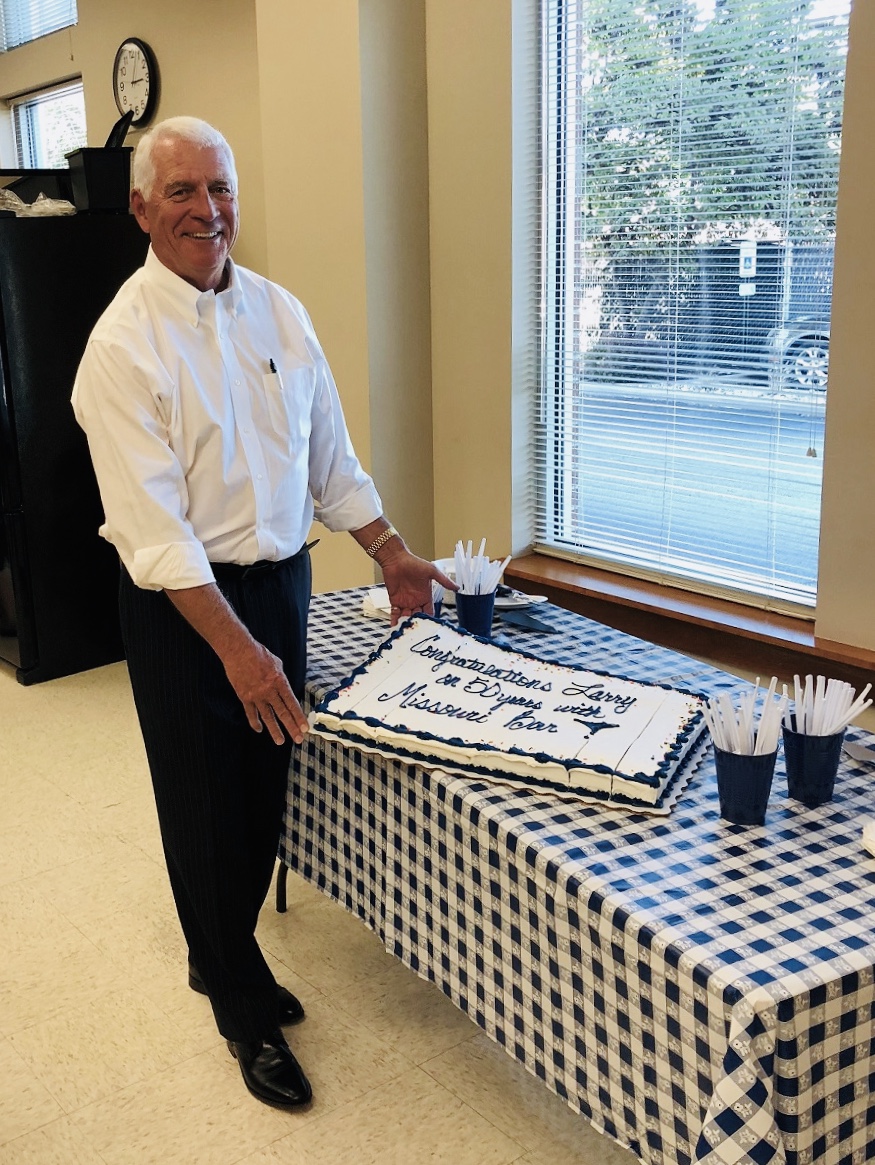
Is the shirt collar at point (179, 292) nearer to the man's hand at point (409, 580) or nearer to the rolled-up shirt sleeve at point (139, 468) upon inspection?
the rolled-up shirt sleeve at point (139, 468)

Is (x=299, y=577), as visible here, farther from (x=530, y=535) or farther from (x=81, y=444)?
(x=81, y=444)

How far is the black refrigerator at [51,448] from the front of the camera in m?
3.93

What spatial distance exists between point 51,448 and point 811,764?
3.25 metres

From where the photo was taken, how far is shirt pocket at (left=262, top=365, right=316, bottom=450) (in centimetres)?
195

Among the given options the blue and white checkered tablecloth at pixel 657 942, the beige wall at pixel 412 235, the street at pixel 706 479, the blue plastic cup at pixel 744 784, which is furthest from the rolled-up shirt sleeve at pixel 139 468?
the beige wall at pixel 412 235

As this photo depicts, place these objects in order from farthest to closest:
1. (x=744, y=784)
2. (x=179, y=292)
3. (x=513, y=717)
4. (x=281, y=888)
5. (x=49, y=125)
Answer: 1. (x=49, y=125)
2. (x=281, y=888)
3. (x=179, y=292)
4. (x=513, y=717)
5. (x=744, y=784)

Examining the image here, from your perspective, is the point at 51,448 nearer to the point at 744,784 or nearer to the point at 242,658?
the point at 242,658

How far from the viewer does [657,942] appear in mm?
1275

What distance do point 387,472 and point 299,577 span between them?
1.55 m

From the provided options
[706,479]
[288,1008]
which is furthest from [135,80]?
[288,1008]

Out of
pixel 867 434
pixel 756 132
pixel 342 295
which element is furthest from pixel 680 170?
pixel 342 295

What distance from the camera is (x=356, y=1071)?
2084 mm

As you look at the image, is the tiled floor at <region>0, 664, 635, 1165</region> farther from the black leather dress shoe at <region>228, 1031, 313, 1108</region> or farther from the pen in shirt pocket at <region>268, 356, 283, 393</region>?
the pen in shirt pocket at <region>268, 356, 283, 393</region>

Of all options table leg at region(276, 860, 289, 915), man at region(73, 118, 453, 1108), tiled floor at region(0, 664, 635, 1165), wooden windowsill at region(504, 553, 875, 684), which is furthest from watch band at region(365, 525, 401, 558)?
wooden windowsill at region(504, 553, 875, 684)
